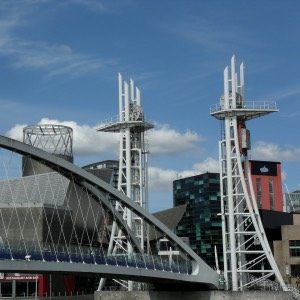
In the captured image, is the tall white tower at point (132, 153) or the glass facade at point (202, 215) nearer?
the tall white tower at point (132, 153)

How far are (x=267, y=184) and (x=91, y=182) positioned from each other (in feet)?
347

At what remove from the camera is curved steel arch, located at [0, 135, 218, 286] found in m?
51.7

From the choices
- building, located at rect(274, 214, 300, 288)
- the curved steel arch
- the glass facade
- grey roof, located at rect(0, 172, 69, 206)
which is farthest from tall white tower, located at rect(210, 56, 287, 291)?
the glass facade

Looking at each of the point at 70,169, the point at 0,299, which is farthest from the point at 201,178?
the point at 70,169

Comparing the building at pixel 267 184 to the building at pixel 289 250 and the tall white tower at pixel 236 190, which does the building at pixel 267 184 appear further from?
the tall white tower at pixel 236 190

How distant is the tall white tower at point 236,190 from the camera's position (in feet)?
232

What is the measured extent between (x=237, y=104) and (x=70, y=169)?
23.5 meters

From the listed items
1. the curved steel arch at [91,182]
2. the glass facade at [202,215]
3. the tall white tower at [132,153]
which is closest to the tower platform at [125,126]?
the tall white tower at [132,153]

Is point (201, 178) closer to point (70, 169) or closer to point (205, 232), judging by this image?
point (205, 232)

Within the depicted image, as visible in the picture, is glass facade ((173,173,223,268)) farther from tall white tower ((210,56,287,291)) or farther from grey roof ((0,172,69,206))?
tall white tower ((210,56,287,291))

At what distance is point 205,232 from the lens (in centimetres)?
13912

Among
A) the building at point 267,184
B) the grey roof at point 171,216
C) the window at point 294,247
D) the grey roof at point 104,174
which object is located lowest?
the window at point 294,247

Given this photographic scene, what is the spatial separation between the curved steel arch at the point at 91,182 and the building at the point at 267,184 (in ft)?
287

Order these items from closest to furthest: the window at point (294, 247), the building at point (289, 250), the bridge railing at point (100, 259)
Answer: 1. the bridge railing at point (100, 259)
2. the building at point (289, 250)
3. the window at point (294, 247)
